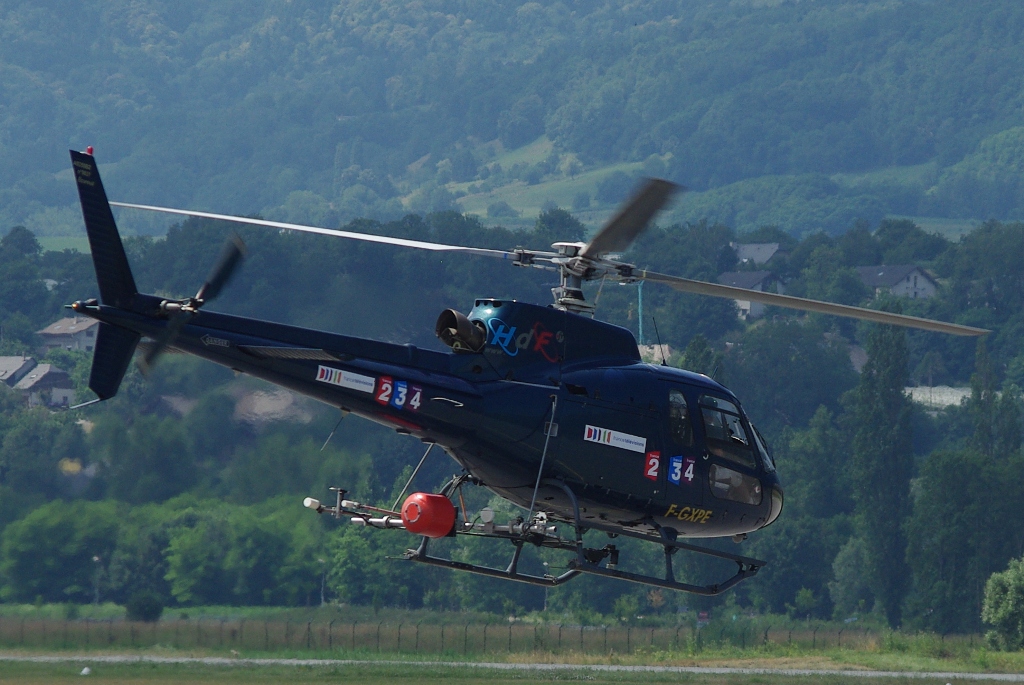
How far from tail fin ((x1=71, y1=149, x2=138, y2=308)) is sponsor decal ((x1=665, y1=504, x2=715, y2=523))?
827 centimetres

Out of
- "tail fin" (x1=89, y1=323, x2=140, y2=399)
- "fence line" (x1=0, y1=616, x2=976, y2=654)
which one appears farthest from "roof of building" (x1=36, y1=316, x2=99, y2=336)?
"tail fin" (x1=89, y1=323, x2=140, y2=399)

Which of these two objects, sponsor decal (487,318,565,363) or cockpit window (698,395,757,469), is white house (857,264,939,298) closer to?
cockpit window (698,395,757,469)

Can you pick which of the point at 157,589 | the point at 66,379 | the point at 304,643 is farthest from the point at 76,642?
the point at 66,379

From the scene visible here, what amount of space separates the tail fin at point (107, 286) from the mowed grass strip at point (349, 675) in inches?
752

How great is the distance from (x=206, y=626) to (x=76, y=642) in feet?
11.9

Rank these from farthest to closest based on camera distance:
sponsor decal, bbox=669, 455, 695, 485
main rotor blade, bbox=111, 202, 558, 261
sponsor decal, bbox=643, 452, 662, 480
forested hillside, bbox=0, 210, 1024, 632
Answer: forested hillside, bbox=0, 210, 1024, 632
sponsor decal, bbox=669, 455, 695, 485
sponsor decal, bbox=643, 452, 662, 480
main rotor blade, bbox=111, 202, 558, 261

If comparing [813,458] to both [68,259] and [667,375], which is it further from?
[667,375]

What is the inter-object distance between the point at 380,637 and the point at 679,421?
29046 millimetres

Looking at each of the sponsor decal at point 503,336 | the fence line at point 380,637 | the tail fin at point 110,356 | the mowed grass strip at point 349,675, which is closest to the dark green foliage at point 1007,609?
the fence line at point 380,637

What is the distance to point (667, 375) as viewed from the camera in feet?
75.9

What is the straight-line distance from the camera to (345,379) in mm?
21078

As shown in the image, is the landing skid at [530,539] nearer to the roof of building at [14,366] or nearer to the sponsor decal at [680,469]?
the sponsor decal at [680,469]

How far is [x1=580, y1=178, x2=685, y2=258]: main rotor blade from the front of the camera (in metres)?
18.6

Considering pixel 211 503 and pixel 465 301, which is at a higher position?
pixel 465 301
